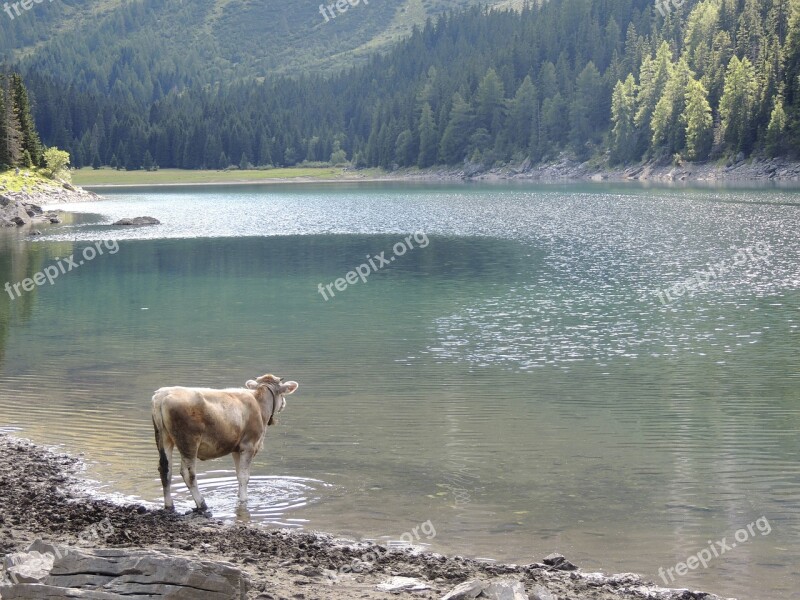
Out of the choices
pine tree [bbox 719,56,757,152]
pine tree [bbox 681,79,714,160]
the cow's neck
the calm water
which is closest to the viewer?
the calm water

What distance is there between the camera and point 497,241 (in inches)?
2520

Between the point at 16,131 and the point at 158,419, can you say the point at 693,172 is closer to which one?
the point at 16,131

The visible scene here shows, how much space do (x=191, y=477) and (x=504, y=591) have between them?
6.34 metres

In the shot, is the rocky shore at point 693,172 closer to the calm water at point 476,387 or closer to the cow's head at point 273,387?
the calm water at point 476,387

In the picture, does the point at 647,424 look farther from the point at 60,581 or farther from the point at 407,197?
the point at 407,197

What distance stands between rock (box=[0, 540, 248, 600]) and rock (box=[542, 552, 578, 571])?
4.18m

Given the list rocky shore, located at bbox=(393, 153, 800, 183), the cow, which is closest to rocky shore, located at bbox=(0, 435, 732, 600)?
the cow

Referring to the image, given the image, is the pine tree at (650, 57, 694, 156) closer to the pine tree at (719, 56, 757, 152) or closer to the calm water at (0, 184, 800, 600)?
the pine tree at (719, 56, 757, 152)

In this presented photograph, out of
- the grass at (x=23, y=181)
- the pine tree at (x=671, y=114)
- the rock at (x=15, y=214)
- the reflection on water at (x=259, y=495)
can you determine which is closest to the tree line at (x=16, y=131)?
the grass at (x=23, y=181)

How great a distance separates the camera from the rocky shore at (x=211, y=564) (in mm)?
9461

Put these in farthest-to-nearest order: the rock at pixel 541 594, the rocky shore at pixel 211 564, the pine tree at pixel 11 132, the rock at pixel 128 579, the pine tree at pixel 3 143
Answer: the pine tree at pixel 11 132, the pine tree at pixel 3 143, the rock at pixel 541 594, the rocky shore at pixel 211 564, the rock at pixel 128 579

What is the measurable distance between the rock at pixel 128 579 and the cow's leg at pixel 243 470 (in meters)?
5.18

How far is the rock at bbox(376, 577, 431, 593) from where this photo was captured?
36.8ft

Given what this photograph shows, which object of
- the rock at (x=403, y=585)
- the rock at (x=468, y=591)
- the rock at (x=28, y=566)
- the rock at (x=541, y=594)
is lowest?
the rock at (x=403, y=585)
